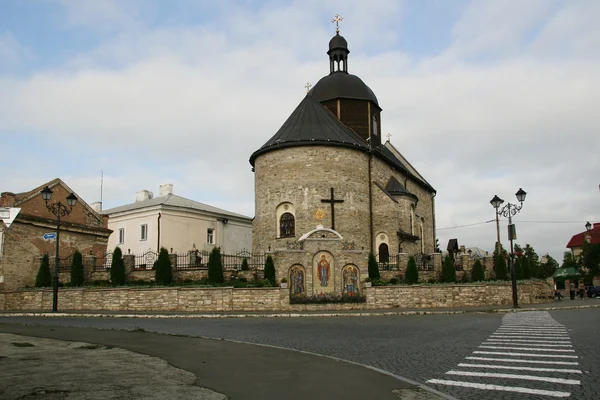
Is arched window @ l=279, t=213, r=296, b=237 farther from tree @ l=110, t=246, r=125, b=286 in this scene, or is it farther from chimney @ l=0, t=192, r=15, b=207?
chimney @ l=0, t=192, r=15, b=207

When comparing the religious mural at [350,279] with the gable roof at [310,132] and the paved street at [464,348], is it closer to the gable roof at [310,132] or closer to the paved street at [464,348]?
the paved street at [464,348]

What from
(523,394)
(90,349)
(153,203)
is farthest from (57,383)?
(153,203)

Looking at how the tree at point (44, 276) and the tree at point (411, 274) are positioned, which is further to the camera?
the tree at point (44, 276)

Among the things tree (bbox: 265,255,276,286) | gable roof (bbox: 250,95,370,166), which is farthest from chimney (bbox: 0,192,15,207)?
tree (bbox: 265,255,276,286)

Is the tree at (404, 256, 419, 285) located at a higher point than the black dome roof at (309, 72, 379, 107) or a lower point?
lower

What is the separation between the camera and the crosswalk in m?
7.23

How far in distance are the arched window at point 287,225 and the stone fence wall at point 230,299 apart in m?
8.24

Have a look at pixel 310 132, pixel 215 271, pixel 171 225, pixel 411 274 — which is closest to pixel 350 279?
pixel 411 274

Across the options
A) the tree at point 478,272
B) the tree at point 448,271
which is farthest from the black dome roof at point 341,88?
the tree at point 478,272

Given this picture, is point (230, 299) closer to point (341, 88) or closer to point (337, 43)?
point (341, 88)

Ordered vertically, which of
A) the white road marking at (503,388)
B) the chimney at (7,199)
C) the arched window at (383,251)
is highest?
the chimney at (7,199)

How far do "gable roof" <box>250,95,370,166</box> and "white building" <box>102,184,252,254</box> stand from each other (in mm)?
11516

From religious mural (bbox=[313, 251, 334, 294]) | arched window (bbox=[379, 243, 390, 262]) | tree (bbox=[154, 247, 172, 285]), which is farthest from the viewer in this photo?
arched window (bbox=[379, 243, 390, 262])

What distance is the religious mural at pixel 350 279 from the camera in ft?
84.9
